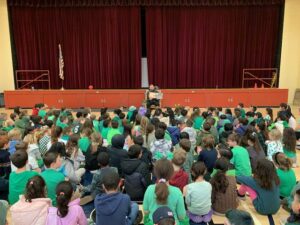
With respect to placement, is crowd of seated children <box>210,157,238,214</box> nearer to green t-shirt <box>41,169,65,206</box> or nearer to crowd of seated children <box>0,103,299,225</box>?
crowd of seated children <box>0,103,299,225</box>

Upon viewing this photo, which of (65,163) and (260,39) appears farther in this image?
(260,39)

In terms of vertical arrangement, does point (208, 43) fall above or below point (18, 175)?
above

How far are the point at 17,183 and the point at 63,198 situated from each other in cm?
113

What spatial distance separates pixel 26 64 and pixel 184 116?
29.4 feet

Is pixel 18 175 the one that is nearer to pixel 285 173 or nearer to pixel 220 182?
pixel 220 182

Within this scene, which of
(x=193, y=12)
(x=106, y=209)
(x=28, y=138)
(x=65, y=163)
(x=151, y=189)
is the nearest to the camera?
(x=106, y=209)

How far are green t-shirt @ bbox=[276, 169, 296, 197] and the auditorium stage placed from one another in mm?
8128

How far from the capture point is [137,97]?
476 inches

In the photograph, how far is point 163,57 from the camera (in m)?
14.0

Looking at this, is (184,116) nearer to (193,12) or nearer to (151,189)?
(151,189)

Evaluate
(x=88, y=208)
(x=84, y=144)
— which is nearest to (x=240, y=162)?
(x=88, y=208)

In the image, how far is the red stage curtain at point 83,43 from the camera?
523 inches

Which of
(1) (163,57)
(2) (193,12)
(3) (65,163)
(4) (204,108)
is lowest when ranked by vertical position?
(4) (204,108)

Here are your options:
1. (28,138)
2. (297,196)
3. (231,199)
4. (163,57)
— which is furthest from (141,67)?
(297,196)
